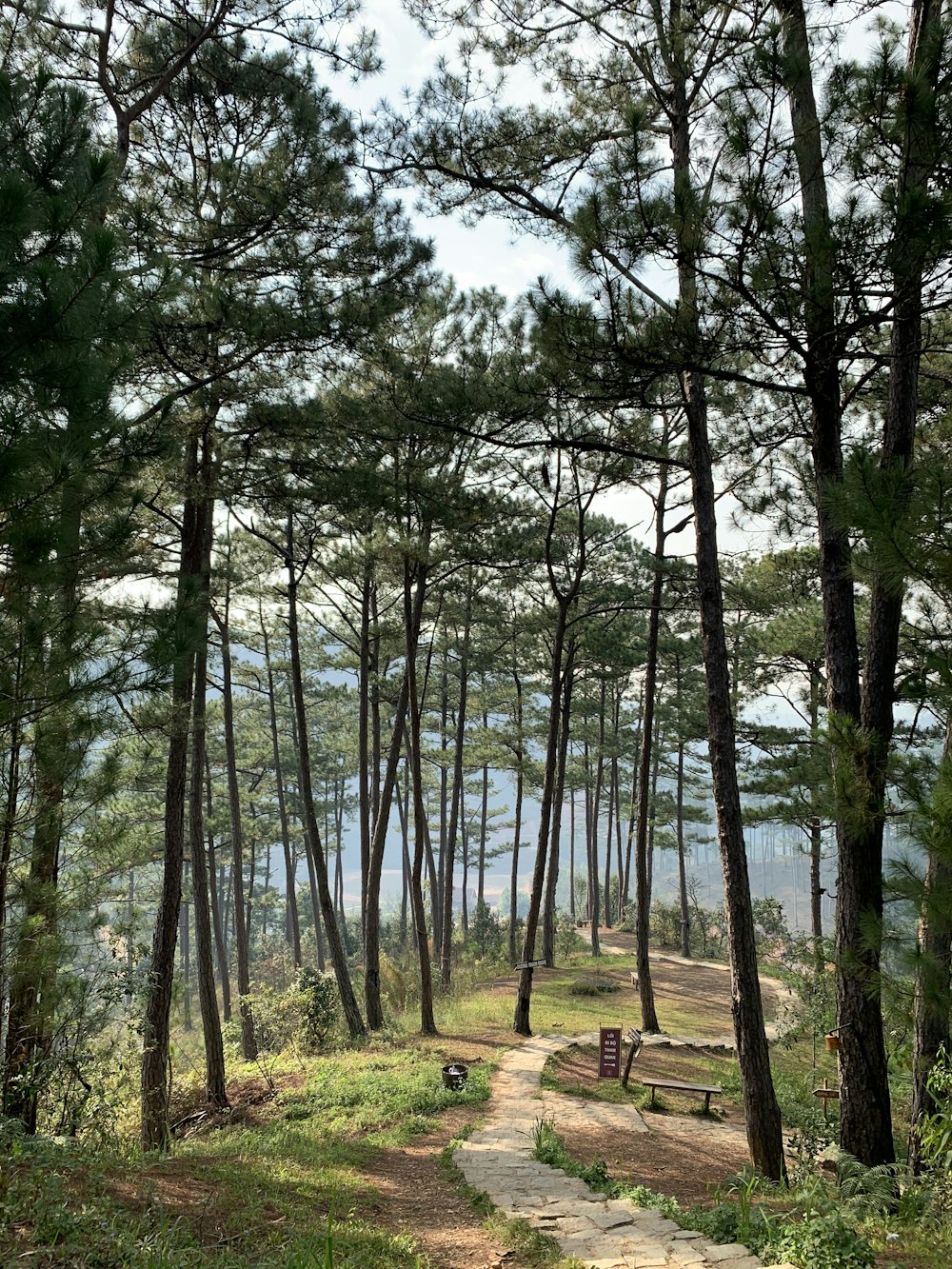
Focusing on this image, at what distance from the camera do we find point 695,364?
193 inches

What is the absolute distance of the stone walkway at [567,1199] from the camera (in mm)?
4055

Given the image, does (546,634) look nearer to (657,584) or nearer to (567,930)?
(657,584)

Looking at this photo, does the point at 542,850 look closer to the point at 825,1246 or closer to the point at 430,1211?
the point at 430,1211

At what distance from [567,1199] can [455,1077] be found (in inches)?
135

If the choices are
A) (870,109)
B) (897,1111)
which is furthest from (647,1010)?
(870,109)

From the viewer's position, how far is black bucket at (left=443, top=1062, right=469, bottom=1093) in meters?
8.54

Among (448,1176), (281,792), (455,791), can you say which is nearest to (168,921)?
(448,1176)

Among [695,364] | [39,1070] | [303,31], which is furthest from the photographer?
[303,31]

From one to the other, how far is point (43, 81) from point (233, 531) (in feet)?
39.7

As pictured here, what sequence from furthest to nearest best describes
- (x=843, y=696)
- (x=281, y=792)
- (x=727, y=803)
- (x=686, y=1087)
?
1. (x=281, y=792)
2. (x=686, y=1087)
3. (x=727, y=803)
4. (x=843, y=696)

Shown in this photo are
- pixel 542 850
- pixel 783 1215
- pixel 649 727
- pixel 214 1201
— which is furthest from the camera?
pixel 649 727

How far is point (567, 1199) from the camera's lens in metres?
5.32

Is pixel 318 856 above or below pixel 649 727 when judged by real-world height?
below

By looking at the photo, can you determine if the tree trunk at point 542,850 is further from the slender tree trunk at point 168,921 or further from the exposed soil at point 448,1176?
the slender tree trunk at point 168,921
